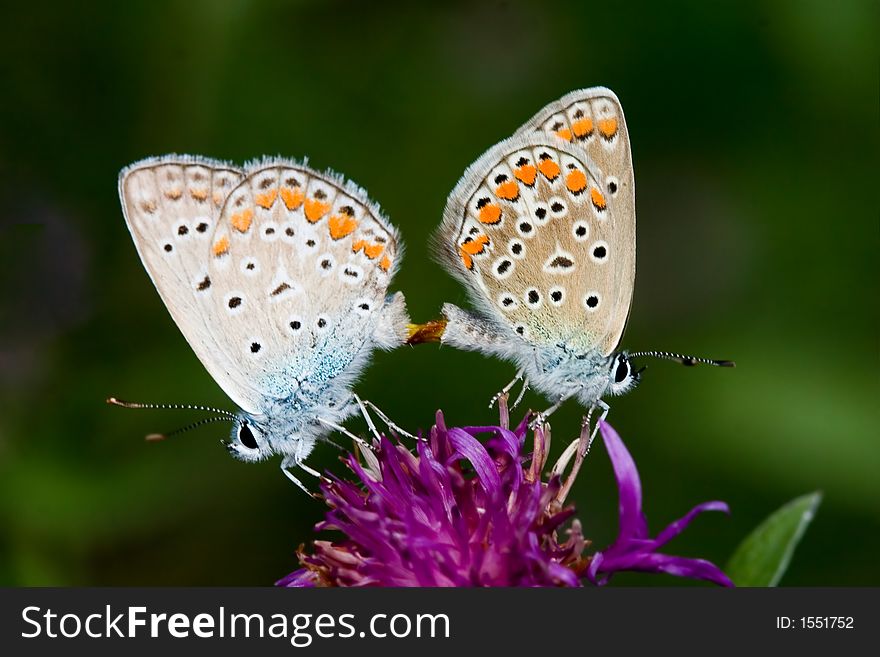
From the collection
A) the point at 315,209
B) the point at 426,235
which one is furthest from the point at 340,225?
the point at 426,235

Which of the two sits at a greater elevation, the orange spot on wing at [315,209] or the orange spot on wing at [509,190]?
the orange spot on wing at [509,190]

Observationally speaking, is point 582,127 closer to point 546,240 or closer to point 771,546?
point 546,240

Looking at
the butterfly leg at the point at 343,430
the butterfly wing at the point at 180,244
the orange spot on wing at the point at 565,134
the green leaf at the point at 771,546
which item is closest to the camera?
the green leaf at the point at 771,546

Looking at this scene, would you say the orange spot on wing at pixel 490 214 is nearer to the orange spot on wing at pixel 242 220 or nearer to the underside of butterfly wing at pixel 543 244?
the underside of butterfly wing at pixel 543 244

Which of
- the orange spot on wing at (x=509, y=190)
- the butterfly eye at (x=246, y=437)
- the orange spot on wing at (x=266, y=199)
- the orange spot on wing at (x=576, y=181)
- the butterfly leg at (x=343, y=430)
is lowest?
the butterfly eye at (x=246, y=437)

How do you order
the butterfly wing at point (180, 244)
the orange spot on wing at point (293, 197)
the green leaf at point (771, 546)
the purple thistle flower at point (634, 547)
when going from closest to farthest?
the purple thistle flower at point (634, 547)
the green leaf at point (771, 546)
the butterfly wing at point (180, 244)
the orange spot on wing at point (293, 197)

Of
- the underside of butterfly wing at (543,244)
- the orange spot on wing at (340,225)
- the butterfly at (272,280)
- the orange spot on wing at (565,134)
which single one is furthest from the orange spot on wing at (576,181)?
the orange spot on wing at (340,225)

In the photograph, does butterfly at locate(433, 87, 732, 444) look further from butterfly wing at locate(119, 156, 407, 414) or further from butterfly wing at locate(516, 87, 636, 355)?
butterfly wing at locate(119, 156, 407, 414)

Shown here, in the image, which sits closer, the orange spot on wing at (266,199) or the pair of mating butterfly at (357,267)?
the pair of mating butterfly at (357,267)
